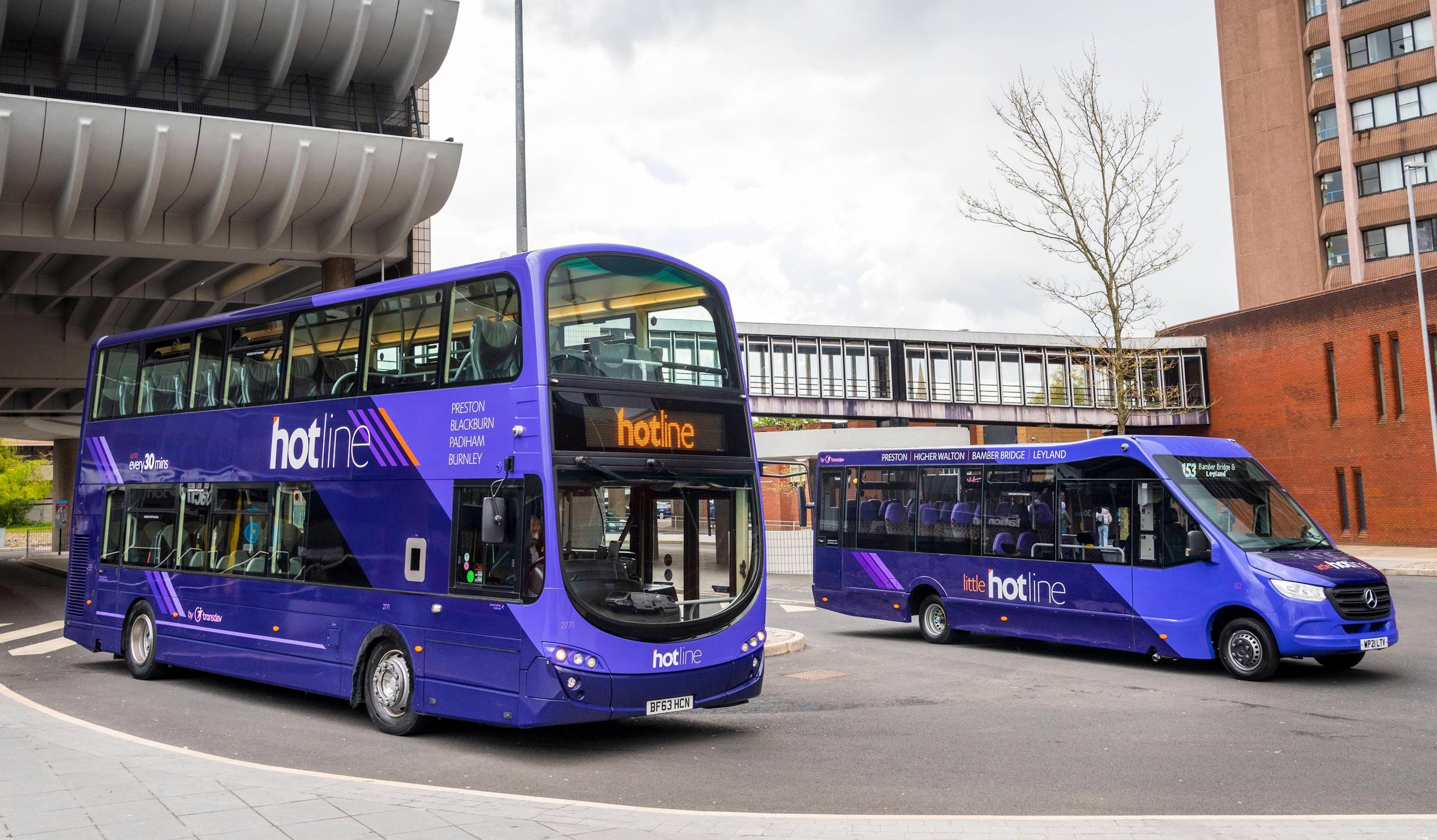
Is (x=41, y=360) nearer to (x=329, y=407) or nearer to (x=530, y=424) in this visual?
(x=329, y=407)

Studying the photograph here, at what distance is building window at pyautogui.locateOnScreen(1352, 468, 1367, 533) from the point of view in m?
37.5

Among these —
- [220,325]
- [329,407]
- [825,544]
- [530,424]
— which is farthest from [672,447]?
[825,544]

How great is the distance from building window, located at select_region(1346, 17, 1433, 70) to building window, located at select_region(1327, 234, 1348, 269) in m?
7.09

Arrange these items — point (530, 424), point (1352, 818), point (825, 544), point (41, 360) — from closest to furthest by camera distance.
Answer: point (1352, 818), point (530, 424), point (825, 544), point (41, 360)

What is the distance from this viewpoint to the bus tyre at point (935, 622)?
16469 millimetres

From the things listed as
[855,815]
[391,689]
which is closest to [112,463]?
[391,689]

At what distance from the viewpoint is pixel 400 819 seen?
6.47 meters

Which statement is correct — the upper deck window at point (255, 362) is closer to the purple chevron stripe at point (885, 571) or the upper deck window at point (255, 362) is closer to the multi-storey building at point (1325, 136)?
the purple chevron stripe at point (885, 571)

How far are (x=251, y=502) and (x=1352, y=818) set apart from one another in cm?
1036

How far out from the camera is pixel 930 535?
1650cm

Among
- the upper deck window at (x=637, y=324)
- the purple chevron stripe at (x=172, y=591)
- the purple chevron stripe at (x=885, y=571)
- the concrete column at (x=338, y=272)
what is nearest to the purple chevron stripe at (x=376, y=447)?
the upper deck window at (x=637, y=324)

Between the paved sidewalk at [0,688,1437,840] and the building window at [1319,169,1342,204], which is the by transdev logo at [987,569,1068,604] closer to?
the paved sidewalk at [0,688,1437,840]

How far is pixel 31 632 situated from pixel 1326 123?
5121 cm

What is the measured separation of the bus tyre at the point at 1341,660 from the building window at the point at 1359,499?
2770 centimetres
